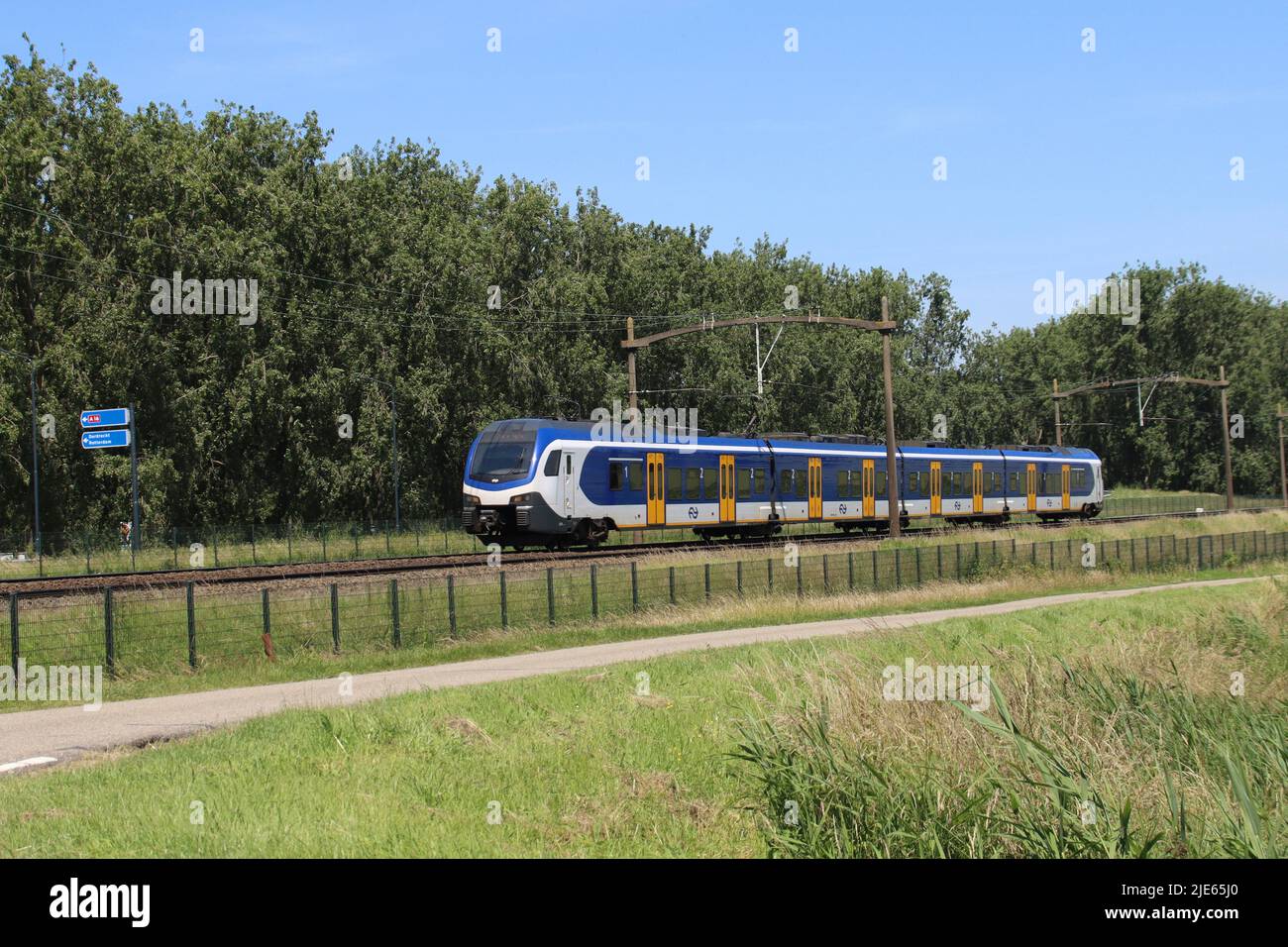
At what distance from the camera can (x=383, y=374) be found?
5500 cm

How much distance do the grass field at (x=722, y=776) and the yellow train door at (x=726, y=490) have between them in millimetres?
24832

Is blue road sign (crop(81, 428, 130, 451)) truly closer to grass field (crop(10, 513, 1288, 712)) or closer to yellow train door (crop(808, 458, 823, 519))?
grass field (crop(10, 513, 1288, 712))

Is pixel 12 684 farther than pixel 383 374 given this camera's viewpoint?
No

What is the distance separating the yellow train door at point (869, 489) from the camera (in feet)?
154

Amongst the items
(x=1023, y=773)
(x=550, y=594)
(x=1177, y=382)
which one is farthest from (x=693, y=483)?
(x=1177, y=382)

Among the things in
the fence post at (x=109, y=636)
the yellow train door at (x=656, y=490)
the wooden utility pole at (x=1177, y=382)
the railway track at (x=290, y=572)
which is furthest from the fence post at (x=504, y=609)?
the wooden utility pole at (x=1177, y=382)

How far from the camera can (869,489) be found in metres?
47.2

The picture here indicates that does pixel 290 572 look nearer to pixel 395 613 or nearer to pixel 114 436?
pixel 395 613

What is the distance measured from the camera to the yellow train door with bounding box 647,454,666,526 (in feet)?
120

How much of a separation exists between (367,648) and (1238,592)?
20.6 meters

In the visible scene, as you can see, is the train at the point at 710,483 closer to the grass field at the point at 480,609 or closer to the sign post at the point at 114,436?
the grass field at the point at 480,609
